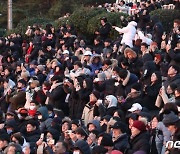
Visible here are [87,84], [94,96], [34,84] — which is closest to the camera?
[94,96]

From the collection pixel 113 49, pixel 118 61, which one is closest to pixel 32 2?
pixel 113 49

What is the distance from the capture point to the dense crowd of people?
10508 mm

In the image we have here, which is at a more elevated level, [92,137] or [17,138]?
[92,137]

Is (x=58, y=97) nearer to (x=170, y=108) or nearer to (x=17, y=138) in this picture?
(x=17, y=138)

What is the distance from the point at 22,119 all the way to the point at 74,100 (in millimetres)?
1618

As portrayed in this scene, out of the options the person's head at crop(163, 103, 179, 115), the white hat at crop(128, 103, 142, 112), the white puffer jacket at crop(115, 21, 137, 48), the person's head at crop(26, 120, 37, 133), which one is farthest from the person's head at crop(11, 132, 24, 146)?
the white puffer jacket at crop(115, 21, 137, 48)

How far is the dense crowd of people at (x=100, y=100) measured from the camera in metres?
10.5

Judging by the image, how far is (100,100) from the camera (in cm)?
1299

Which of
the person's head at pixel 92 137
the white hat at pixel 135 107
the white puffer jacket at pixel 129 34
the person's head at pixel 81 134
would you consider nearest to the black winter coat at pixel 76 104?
the white hat at pixel 135 107

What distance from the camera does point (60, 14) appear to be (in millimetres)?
40594

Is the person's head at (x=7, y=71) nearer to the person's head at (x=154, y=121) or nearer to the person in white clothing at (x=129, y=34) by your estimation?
Result: the person in white clothing at (x=129, y=34)

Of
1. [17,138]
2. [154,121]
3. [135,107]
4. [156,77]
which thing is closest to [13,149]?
[17,138]

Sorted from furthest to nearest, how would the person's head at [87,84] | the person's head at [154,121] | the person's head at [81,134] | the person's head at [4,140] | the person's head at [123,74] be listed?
the person's head at [87,84] < the person's head at [123,74] < the person's head at [4,140] < the person's head at [81,134] < the person's head at [154,121]

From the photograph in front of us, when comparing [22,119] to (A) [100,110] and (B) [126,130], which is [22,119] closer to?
(A) [100,110]
